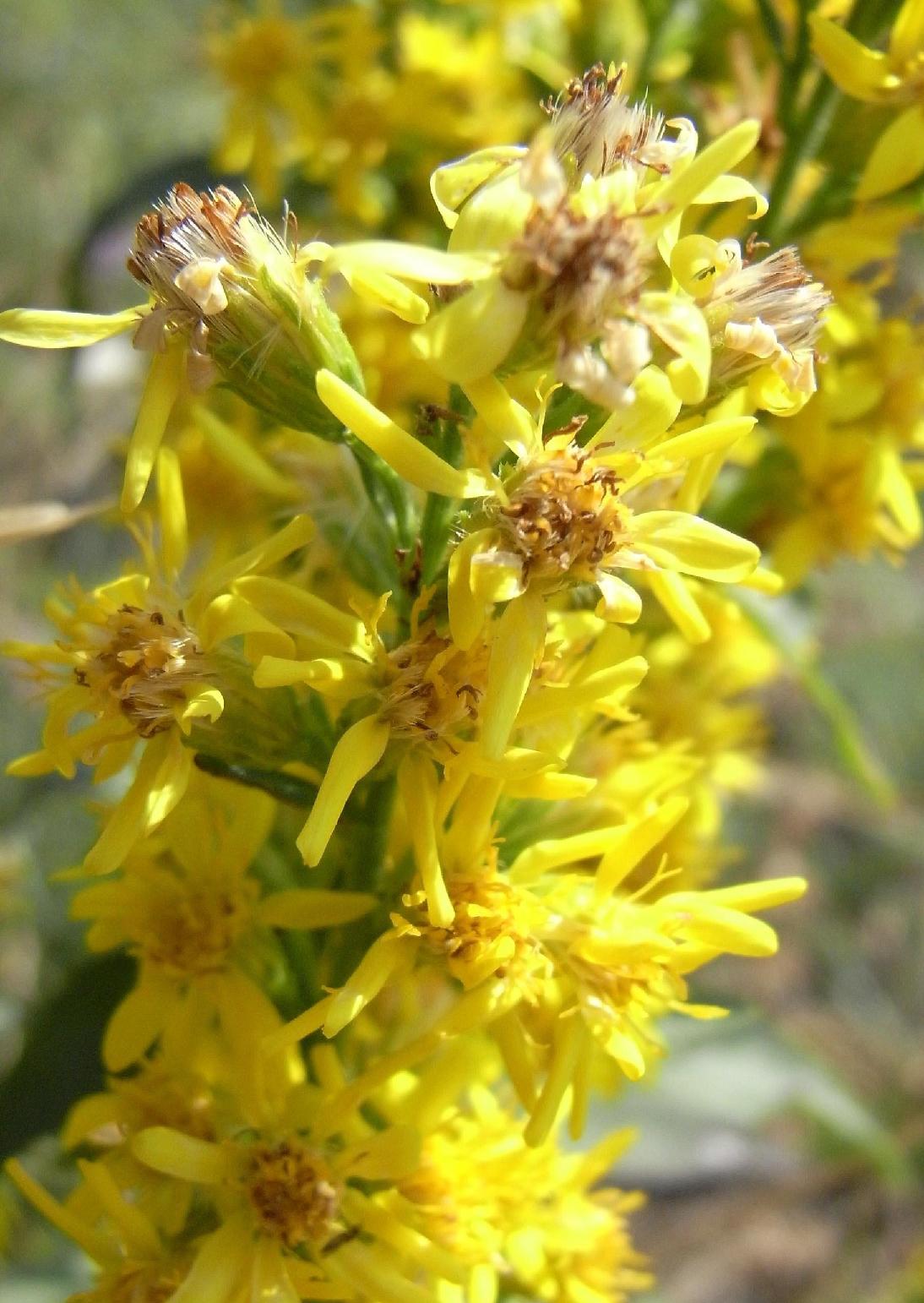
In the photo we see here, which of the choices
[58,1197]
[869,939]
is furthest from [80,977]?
[869,939]

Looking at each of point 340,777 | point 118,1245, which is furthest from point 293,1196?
point 340,777


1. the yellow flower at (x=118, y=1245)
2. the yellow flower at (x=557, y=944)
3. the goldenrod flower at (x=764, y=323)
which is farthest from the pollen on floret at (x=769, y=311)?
the yellow flower at (x=118, y=1245)

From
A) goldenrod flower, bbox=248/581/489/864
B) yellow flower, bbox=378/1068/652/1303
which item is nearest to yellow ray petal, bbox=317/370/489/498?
goldenrod flower, bbox=248/581/489/864

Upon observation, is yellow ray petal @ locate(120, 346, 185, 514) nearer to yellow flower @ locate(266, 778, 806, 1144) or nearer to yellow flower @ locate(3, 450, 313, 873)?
yellow flower @ locate(3, 450, 313, 873)

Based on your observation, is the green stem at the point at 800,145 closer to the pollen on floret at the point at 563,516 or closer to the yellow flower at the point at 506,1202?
the pollen on floret at the point at 563,516

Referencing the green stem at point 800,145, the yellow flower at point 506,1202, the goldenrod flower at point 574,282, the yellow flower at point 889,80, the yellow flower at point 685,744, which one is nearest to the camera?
the goldenrod flower at point 574,282

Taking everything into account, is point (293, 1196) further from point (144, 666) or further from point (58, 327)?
point (58, 327)
